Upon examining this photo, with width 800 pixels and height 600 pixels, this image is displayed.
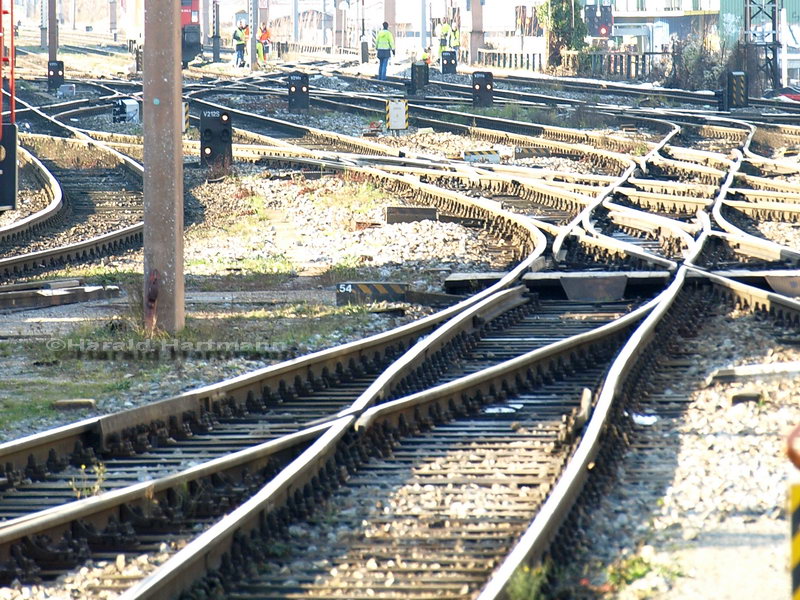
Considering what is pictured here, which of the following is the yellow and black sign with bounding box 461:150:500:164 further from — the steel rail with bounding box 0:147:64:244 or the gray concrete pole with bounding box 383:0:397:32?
the gray concrete pole with bounding box 383:0:397:32

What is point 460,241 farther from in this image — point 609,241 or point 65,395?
point 65,395

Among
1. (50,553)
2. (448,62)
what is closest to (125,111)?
(448,62)

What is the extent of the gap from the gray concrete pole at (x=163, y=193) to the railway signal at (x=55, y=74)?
3239cm

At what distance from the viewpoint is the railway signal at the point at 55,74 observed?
41750 millimetres

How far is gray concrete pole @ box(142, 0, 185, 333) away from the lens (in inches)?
422

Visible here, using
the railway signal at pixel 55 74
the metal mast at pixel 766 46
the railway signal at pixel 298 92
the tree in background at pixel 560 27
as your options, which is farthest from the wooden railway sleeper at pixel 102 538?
the tree in background at pixel 560 27

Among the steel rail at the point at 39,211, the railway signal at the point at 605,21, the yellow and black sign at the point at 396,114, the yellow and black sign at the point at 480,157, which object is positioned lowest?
the steel rail at the point at 39,211

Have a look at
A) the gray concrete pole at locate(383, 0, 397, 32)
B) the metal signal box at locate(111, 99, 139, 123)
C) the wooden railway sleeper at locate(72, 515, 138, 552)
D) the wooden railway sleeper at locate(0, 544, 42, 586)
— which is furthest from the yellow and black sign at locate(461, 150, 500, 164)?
the gray concrete pole at locate(383, 0, 397, 32)

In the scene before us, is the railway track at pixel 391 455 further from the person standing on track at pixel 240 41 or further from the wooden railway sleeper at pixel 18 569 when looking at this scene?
the person standing on track at pixel 240 41

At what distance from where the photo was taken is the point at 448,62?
4747 cm

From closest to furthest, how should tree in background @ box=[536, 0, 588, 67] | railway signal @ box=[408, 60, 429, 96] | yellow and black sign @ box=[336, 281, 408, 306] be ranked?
yellow and black sign @ box=[336, 281, 408, 306], railway signal @ box=[408, 60, 429, 96], tree in background @ box=[536, 0, 588, 67]

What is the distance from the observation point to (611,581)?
18.4 feet

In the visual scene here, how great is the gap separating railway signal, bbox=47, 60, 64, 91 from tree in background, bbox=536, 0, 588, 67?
18272mm

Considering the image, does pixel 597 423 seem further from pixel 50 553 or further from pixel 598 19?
pixel 598 19
